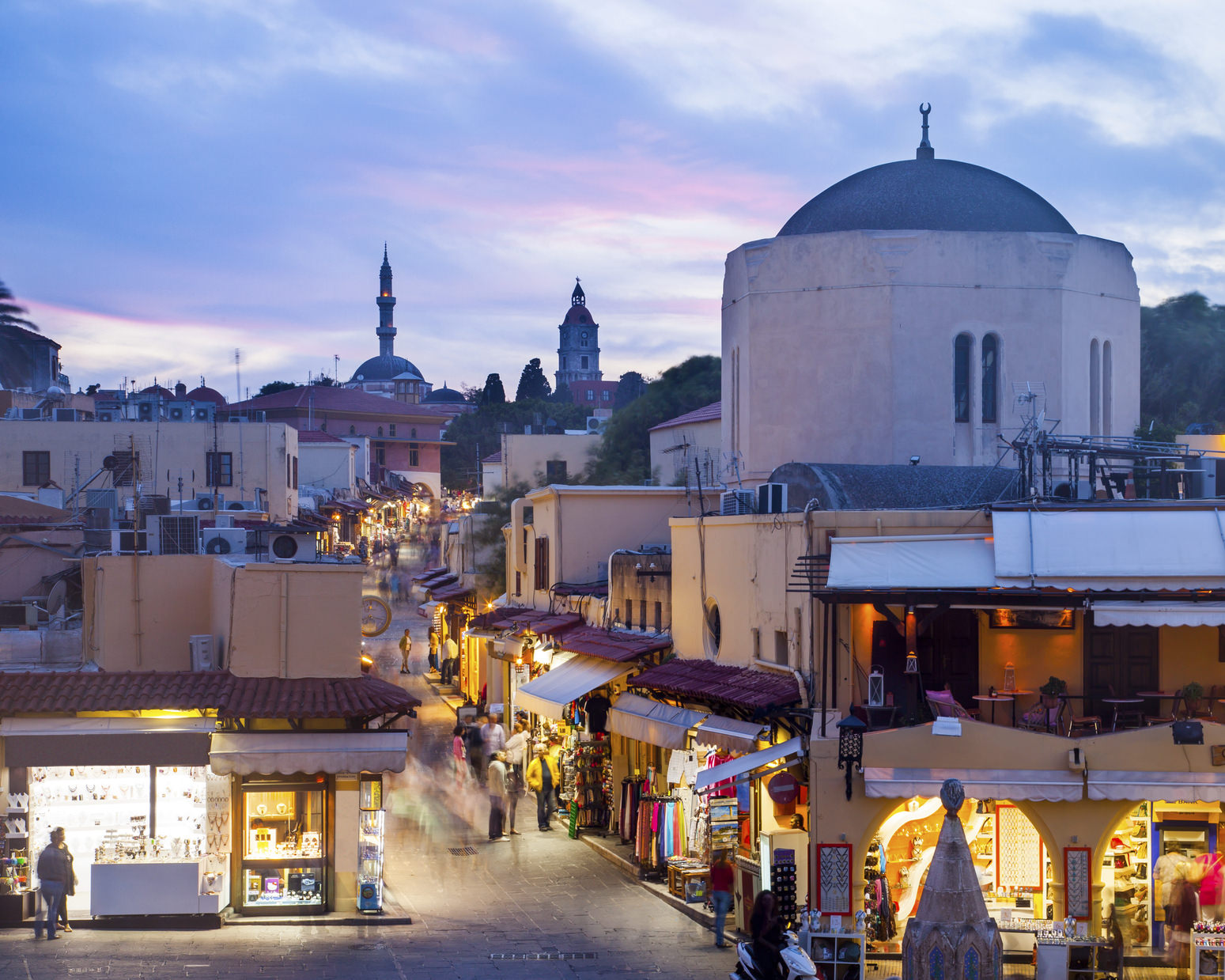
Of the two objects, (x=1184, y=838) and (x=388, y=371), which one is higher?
(x=388, y=371)

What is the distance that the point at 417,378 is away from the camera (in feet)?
466

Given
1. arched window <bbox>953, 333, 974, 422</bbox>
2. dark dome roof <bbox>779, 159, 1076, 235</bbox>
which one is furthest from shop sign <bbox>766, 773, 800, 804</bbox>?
dark dome roof <bbox>779, 159, 1076, 235</bbox>

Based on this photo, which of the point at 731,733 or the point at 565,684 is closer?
the point at 731,733

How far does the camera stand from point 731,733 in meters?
17.1

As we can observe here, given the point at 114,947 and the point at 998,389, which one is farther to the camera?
the point at 998,389

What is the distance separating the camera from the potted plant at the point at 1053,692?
16.6 meters

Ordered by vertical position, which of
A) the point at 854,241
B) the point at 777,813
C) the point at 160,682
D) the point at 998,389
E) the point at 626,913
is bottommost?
the point at 626,913

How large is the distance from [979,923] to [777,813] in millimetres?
4945

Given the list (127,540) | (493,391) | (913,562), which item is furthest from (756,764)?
(493,391)

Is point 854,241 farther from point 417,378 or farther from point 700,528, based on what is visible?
point 417,378

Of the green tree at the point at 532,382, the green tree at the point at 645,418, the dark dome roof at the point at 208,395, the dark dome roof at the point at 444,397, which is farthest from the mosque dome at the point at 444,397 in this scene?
the green tree at the point at 645,418

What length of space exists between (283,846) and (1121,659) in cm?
1030

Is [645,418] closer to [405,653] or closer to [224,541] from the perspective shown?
[405,653]

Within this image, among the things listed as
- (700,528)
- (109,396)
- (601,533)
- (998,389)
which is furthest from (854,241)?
(109,396)
